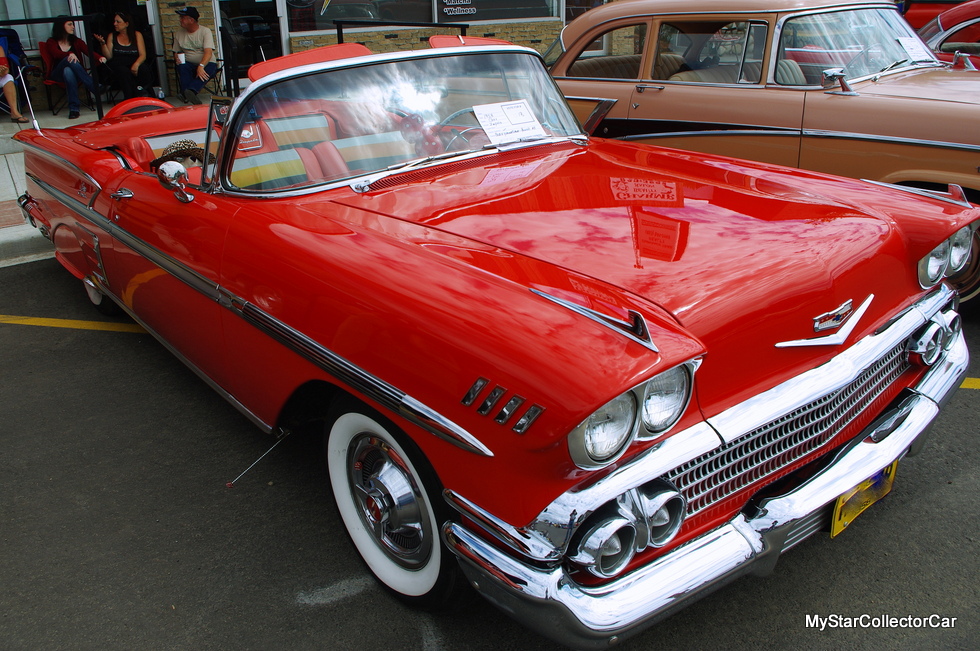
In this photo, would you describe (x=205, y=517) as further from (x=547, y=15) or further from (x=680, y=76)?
(x=547, y=15)

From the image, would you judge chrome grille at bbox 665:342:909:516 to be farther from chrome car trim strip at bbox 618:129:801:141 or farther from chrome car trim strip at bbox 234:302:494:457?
chrome car trim strip at bbox 618:129:801:141

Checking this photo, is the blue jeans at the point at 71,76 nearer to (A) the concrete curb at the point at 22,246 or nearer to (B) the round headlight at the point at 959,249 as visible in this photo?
(A) the concrete curb at the point at 22,246

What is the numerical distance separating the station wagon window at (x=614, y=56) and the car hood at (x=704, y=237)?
8.67 ft

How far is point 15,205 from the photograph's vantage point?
676 centimetres

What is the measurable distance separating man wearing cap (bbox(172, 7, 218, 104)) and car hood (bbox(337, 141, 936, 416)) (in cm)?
777

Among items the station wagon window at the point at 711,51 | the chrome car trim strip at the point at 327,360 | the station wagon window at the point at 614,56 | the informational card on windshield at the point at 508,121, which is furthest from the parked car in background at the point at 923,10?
the chrome car trim strip at the point at 327,360

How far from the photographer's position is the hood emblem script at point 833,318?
81.4 inches

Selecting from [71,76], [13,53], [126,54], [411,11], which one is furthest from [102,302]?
[411,11]

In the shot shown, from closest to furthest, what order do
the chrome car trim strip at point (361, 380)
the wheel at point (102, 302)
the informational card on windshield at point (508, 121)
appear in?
the chrome car trim strip at point (361, 380), the informational card on windshield at point (508, 121), the wheel at point (102, 302)

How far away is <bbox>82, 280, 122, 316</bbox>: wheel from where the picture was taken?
4559mm

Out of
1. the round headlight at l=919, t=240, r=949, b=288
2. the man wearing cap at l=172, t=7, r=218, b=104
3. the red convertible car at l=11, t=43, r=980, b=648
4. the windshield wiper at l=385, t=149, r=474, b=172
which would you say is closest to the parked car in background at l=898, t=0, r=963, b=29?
the man wearing cap at l=172, t=7, r=218, b=104

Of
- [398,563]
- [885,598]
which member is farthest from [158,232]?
[885,598]

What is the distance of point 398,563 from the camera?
7.70 feet

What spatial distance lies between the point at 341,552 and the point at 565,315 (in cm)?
133
